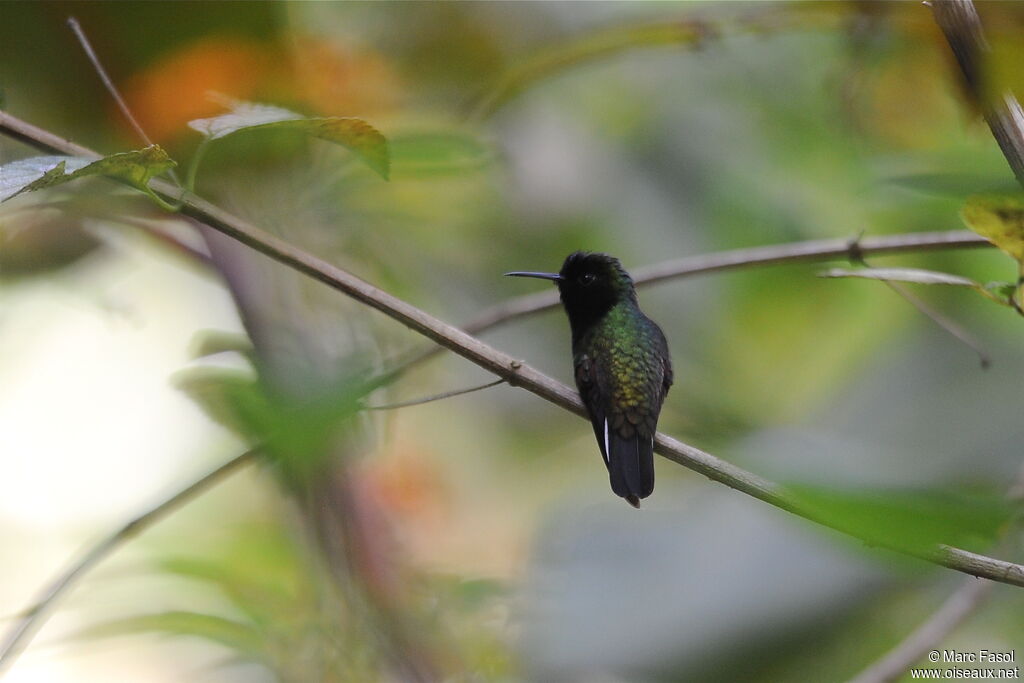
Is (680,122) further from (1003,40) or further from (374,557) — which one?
(1003,40)

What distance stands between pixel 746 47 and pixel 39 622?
2.04 metres

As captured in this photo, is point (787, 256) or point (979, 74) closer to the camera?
point (979, 74)

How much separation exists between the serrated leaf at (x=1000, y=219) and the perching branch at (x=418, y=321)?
0.26 m

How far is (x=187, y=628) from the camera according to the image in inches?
41.7

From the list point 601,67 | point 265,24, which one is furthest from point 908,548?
point 601,67

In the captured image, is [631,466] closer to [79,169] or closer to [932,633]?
[932,633]

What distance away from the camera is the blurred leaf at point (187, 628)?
1.05m

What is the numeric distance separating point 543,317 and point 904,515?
67.8 inches

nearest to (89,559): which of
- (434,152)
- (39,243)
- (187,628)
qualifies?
(187,628)

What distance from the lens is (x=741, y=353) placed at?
1991mm

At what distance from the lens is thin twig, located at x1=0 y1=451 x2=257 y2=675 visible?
34.1 inches

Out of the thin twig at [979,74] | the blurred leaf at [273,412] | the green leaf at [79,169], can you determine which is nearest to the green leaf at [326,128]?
the green leaf at [79,169]

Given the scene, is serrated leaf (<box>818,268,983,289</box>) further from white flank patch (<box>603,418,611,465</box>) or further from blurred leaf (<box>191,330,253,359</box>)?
blurred leaf (<box>191,330,253,359</box>)

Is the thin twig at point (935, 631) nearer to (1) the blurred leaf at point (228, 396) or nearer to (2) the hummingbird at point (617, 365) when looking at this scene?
(2) the hummingbird at point (617, 365)
